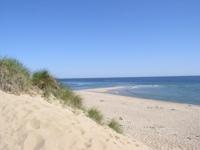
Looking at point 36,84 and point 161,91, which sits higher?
point 36,84

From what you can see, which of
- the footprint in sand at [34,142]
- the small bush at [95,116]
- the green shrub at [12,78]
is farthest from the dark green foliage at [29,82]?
the footprint in sand at [34,142]

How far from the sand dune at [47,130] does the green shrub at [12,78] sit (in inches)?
23.2

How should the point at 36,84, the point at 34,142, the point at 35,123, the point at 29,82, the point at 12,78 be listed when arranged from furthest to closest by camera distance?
the point at 36,84
the point at 29,82
the point at 12,78
the point at 35,123
the point at 34,142

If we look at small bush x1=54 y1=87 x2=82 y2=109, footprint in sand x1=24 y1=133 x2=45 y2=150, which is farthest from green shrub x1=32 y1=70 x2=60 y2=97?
footprint in sand x1=24 y1=133 x2=45 y2=150

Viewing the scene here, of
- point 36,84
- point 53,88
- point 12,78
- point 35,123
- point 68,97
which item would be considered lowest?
point 35,123

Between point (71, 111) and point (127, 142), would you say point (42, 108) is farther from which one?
point (127, 142)

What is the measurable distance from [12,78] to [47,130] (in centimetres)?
244

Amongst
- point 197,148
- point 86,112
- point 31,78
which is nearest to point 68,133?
point 86,112

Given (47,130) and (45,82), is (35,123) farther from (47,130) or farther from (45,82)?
(45,82)

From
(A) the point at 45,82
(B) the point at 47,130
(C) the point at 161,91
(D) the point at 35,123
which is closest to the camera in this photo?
(B) the point at 47,130

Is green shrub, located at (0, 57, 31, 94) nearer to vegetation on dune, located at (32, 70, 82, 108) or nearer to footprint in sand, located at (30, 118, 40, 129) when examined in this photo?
vegetation on dune, located at (32, 70, 82, 108)

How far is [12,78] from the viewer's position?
939 centimetres

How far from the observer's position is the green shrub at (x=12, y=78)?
9.41 metres

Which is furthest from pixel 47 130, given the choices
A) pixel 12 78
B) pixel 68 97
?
pixel 68 97
